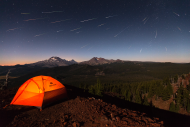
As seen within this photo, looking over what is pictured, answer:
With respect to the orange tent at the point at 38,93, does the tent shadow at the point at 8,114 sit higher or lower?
lower

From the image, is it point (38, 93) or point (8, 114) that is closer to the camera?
point (8, 114)

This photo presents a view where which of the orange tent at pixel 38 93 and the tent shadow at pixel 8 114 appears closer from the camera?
the tent shadow at pixel 8 114

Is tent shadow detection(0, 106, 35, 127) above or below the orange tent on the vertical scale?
below


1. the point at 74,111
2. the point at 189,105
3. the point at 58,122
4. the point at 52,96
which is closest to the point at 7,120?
the point at 52,96

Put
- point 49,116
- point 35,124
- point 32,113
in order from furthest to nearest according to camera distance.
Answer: point 32,113 < point 49,116 < point 35,124

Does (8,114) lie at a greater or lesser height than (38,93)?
lesser

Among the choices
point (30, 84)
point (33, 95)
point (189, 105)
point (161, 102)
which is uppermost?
point (30, 84)

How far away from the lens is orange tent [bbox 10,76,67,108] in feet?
33.1

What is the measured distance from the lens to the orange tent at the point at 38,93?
10078mm

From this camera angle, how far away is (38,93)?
33.8ft

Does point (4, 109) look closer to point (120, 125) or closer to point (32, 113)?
point (32, 113)

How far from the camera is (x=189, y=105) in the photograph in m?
47.4

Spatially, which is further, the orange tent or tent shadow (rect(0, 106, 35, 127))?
the orange tent

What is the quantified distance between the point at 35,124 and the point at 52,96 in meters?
4.09
